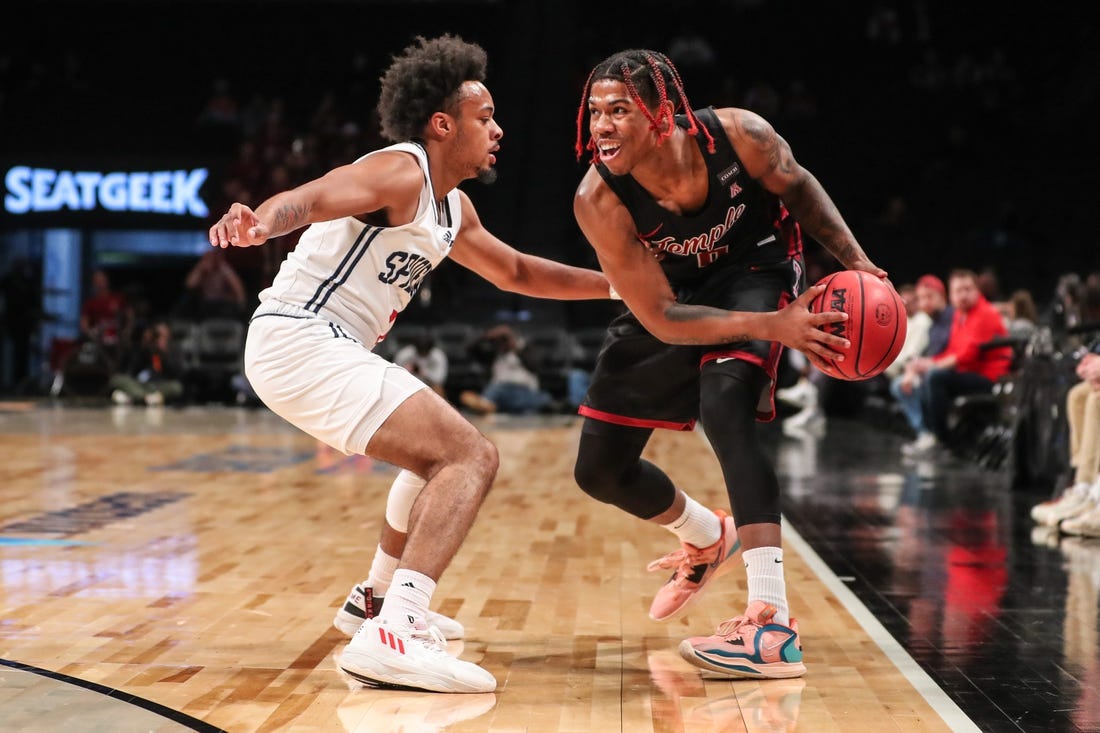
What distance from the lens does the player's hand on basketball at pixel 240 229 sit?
114 inches

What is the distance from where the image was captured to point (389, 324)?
12.1 ft

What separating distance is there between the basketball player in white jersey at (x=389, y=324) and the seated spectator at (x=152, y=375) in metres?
11.6

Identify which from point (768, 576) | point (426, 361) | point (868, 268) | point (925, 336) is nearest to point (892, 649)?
point (768, 576)

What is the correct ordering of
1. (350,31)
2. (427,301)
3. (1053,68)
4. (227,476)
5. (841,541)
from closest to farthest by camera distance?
(841,541) < (227,476) < (427,301) < (1053,68) < (350,31)

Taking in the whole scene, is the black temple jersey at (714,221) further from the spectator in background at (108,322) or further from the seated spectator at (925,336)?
the spectator in background at (108,322)

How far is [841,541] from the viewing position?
583cm

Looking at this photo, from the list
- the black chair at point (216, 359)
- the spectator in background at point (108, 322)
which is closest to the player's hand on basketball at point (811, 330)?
the black chair at point (216, 359)

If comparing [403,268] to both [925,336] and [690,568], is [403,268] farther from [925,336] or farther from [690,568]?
[925,336]

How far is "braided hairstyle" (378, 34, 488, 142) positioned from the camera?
3.62 metres

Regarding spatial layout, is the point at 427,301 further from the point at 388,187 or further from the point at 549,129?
the point at 388,187

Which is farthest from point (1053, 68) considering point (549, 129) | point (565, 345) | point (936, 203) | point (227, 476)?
point (227, 476)

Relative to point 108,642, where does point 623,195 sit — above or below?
above

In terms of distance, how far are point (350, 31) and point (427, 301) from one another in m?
6.25

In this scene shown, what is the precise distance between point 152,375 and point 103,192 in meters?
3.66
